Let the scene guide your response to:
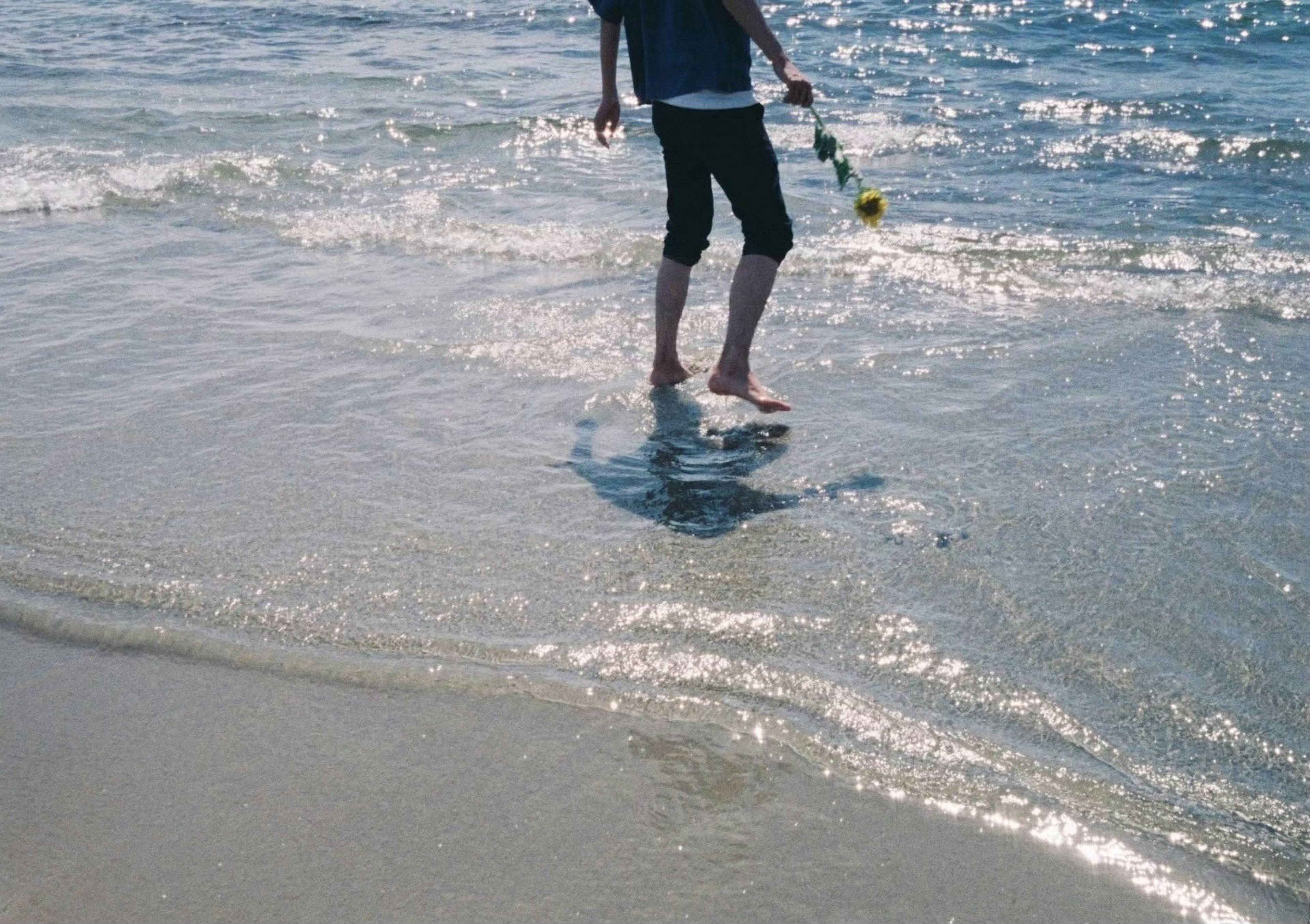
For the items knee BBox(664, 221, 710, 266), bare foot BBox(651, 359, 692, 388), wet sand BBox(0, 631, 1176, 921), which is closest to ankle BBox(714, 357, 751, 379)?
bare foot BBox(651, 359, 692, 388)

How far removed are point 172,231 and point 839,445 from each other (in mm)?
4318

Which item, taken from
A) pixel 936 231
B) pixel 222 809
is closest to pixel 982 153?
pixel 936 231

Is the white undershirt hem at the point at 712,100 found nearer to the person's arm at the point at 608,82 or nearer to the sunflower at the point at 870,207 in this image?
the person's arm at the point at 608,82

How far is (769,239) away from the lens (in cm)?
448

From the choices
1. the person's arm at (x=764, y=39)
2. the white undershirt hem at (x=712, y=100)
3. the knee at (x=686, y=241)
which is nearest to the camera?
the person's arm at (x=764, y=39)

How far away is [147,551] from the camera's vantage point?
359cm

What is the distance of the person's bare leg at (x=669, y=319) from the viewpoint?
468 cm

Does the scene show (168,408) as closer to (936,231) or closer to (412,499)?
(412,499)

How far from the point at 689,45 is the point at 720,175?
0.43m

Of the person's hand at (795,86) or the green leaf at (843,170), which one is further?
the green leaf at (843,170)

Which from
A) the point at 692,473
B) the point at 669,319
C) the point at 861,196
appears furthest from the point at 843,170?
the point at 692,473

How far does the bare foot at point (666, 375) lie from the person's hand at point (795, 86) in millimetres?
1004

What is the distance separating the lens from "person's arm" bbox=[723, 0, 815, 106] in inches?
163

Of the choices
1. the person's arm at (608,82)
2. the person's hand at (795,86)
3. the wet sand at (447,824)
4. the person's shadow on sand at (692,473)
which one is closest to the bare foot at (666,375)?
the person's shadow on sand at (692,473)
